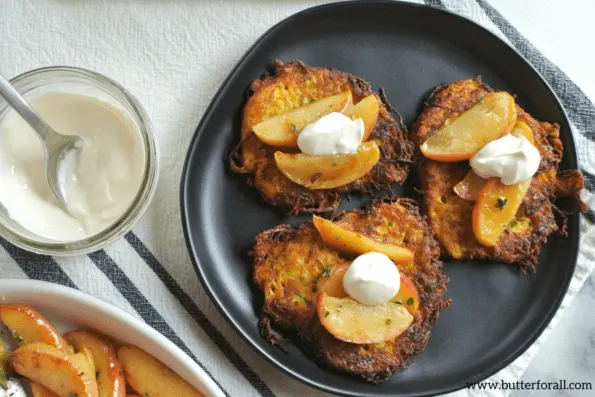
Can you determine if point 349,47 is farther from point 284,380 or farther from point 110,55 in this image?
point 284,380

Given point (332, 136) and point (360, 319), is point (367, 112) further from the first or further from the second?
point (360, 319)

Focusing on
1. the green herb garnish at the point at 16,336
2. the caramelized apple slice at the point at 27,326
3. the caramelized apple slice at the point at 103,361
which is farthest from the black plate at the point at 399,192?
the green herb garnish at the point at 16,336

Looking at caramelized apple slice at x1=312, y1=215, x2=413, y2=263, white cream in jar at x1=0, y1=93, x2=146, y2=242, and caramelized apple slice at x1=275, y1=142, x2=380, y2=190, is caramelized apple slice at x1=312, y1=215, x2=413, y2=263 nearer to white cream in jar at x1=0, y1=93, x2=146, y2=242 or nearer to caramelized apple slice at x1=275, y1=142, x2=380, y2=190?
caramelized apple slice at x1=275, y1=142, x2=380, y2=190

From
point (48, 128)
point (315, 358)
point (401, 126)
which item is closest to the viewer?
point (48, 128)

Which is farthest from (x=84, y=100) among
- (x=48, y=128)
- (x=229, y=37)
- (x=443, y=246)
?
(x=443, y=246)

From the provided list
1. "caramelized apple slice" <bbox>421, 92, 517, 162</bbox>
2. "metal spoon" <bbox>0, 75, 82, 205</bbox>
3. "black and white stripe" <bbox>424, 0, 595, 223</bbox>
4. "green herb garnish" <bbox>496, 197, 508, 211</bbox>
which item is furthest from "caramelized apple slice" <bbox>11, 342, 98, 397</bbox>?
"black and white stripe" <bbox>424, 0, 595, 223</bbox>
